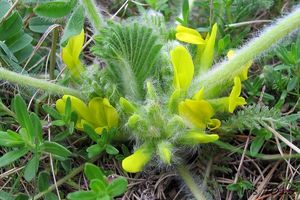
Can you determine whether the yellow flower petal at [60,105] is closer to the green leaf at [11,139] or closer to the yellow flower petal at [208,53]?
the green leaf at [11,139]

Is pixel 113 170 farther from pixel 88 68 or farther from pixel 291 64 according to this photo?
pixel 291 64

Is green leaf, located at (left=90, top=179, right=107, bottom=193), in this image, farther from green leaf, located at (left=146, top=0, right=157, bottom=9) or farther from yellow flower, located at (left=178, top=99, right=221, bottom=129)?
green leaf, located at (left=146, top=0, right=157, bottom=9)

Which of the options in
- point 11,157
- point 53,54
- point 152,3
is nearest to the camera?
point 11,157

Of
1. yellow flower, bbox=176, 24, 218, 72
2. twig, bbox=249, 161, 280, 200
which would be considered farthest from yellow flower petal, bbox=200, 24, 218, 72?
twig, bbox=249, 161, 280, 200

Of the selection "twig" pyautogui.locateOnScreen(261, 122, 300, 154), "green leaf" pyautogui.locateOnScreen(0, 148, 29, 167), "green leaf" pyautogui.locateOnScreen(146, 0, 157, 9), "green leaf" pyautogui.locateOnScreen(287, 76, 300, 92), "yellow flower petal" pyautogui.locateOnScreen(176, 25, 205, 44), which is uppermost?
"green leaf" pyautogui.locateOnScreen(146, 0, 157, 9)

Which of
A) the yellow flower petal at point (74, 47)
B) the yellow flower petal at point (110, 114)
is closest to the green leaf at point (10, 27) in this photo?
the yellow flower petal at point (74, 47)

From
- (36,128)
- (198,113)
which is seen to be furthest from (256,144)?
(36,128)

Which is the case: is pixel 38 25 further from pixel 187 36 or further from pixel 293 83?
pixel 293 83
